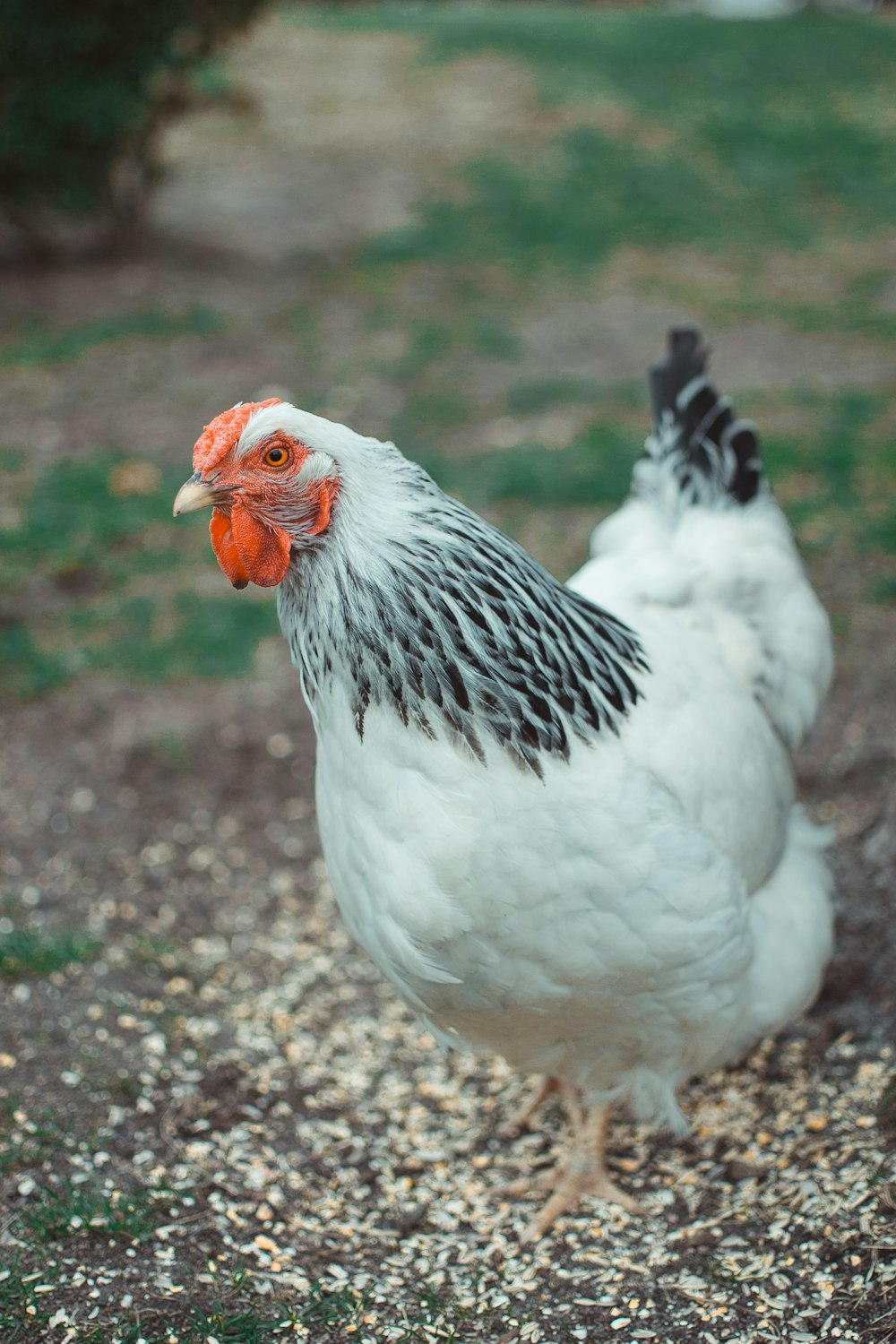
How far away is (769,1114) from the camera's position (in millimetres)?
3561

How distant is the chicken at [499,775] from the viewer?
8.30ft

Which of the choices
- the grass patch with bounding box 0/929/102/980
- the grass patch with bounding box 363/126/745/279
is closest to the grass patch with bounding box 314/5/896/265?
the grass patch with bounding box 363/126/745/279

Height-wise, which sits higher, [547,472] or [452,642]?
[547,472]

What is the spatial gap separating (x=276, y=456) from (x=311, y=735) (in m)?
2.98

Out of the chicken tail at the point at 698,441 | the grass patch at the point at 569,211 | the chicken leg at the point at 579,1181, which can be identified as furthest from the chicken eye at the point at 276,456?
the grass patch at the point at 569,211

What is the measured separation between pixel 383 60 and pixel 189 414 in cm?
851

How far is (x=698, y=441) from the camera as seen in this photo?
396cm

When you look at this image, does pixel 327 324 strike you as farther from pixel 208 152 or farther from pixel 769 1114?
pixel 769 1114

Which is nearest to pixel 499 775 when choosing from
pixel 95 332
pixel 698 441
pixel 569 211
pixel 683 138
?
pixel 698 441

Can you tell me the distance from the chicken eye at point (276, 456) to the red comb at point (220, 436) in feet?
0.23

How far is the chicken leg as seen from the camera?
3314 mm

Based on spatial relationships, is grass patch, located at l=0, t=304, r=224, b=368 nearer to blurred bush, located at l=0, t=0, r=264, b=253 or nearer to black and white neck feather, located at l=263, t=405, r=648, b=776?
blurred bush, located at l=0, t=0, r=264, b=253

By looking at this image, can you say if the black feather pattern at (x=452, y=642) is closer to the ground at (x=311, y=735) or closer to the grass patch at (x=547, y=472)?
the ground at (x=311, y=735)

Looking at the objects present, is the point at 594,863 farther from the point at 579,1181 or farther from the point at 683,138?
the point at 683,138
